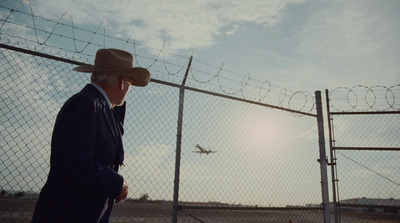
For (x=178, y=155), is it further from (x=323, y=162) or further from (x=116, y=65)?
(x=323, y=162)

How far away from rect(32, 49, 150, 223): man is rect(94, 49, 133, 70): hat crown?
0.85ft

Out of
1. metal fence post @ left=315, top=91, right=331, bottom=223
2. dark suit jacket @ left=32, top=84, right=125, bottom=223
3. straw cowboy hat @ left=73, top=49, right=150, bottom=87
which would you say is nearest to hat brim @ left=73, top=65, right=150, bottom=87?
straw cowboy hat @ left=73, top=49, right=150, bottom=87

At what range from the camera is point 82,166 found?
1553mm

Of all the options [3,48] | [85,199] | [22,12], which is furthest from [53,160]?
[22,12]

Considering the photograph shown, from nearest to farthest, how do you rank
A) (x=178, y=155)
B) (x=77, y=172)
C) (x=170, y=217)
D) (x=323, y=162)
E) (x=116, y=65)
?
1. (x=77, y=172)
2. (x=116, y=65)
3. (x=178, y=155)
4. (x=323, y=162)
5. (x=170, y=217)

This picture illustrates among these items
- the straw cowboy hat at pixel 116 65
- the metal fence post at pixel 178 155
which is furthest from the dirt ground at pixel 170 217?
the straw cowboy hat at pixel 116 65

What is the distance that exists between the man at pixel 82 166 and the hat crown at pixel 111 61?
261 mm

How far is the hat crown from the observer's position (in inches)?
84.2

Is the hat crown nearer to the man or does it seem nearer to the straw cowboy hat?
the straw cowboy hat

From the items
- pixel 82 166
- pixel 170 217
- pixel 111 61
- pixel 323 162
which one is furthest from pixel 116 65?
pixel 170 217

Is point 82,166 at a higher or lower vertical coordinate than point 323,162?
lower

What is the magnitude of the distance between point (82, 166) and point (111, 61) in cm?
95

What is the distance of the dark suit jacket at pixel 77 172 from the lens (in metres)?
1.56

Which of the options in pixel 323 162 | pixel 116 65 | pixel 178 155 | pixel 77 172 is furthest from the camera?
pixel 323 162
